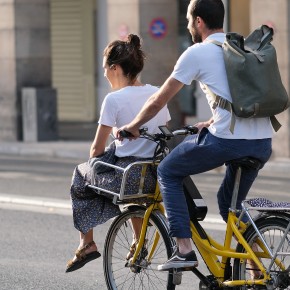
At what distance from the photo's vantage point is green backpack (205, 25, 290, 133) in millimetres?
6246

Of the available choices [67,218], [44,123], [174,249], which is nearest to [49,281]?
[174,249]

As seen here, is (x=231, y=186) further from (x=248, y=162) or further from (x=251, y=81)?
(x=251, y=81)

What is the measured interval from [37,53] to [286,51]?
220 inches

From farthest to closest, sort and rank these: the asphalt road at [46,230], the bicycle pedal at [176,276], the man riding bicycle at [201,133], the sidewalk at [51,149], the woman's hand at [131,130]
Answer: the sidewalk at [51,149] < the asphalt road at [46,230] < the bicycle pedal at [176,276] < the woman's hand at [131,130] < the man riding bicycle at [201,133]

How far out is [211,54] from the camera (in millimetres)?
6371

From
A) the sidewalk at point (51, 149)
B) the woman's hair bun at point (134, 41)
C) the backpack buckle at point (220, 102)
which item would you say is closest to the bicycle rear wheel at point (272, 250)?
the backpack buckle at point (220, 102)

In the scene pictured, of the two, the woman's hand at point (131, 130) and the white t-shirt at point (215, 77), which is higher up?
the white t-shirt at point (215, 77)

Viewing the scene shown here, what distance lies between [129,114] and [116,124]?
3.8 inches

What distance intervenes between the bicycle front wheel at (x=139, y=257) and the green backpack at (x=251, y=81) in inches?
33.5

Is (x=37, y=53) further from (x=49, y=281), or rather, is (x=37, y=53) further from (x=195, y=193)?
(x=195, y=193)

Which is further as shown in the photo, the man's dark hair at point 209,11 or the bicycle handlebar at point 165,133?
the bicycle handlebar at point 165,133

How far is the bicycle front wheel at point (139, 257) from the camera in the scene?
6.83m

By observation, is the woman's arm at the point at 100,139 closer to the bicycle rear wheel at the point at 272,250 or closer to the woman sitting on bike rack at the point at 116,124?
the woman sitting on bike rack at the point at 116,124

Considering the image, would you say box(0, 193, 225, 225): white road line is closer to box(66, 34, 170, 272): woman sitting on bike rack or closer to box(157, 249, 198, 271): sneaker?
box(66, 34, 170, 272): woman sitting on bike rack
